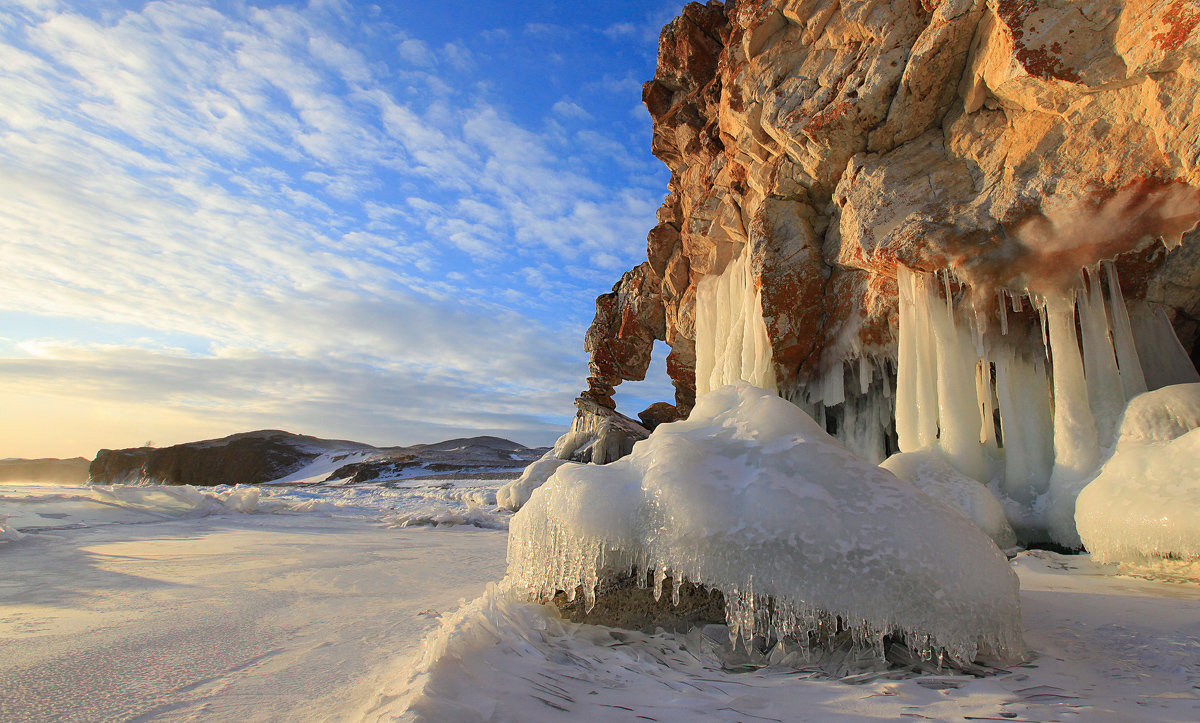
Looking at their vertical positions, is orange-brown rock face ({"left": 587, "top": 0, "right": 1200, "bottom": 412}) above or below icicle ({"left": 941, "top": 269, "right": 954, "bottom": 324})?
above

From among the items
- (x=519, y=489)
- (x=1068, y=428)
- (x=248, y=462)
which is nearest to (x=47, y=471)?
(x=248, y=462)

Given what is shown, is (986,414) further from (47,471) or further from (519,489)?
(47,471)

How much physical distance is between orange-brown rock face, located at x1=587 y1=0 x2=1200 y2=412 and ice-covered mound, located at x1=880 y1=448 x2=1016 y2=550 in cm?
237

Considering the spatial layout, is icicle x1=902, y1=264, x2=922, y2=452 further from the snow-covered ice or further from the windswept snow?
the snow-covered ice

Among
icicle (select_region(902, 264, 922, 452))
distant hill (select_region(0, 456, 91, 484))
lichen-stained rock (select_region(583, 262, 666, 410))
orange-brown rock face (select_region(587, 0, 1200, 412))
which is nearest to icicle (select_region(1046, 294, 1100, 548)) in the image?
orange-brown rock face (select_region(587, 0, 1200, 412))

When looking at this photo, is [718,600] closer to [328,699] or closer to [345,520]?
[328,699]

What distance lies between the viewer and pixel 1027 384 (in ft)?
24.1

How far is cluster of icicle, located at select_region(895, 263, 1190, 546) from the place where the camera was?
6164 millimetres

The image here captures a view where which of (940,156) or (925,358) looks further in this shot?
(925,358)

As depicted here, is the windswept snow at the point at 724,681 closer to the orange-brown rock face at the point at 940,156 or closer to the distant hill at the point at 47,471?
the orange-brown rock face at the point at 940,156

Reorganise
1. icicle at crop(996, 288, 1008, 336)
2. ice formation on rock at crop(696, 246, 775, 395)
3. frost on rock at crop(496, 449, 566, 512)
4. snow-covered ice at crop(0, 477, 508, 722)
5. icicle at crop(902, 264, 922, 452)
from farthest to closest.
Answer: frost on rock at crop(496, 449, 566, 512) → ice formation on rock at crop(696, 246, 775, 395) → icicle at crop(902, 264, 922, 452) → icicle at crop(996, 288, 1008, 336) → snow-covered ice at crop(0, 477, 508, 722)

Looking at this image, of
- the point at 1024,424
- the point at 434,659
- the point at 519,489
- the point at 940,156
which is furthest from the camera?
the point at 519,489

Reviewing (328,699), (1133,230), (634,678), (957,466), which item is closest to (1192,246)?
(1133,230)

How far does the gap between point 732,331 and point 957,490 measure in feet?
17.7
